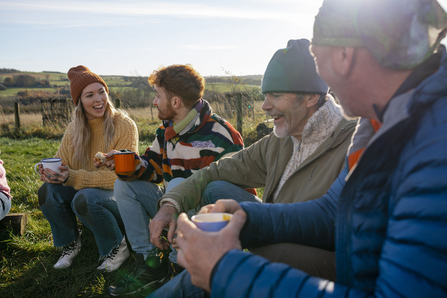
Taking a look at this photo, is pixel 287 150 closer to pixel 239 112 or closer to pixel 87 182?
pixel 87 182

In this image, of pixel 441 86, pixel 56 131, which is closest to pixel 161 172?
pixel 441 86

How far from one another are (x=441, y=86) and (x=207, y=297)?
129 centimetres

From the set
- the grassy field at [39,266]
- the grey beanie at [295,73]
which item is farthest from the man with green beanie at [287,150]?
the grassy field at [39,266]

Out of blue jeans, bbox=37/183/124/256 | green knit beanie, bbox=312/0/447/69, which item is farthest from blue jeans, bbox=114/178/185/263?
green knit beanie, bbox=312/0/447/69

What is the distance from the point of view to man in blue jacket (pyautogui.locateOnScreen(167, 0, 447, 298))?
715 millimetres

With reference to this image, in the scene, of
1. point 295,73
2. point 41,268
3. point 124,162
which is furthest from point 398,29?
point 41,268

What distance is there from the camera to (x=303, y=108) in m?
2.14

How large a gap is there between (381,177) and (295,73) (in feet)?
4.52

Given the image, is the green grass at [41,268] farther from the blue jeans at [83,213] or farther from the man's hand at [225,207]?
the man's hand at [225,207]

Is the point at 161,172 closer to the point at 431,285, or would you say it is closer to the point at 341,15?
the point at 341,15

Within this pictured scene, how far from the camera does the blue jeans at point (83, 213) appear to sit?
2.81 metres

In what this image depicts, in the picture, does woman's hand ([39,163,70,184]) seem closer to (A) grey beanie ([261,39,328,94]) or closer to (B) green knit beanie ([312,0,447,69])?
(A) grey beanie ([261,39,328,94])

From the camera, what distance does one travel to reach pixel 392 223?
791mm

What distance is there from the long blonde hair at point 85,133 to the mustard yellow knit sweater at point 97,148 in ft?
0.11
